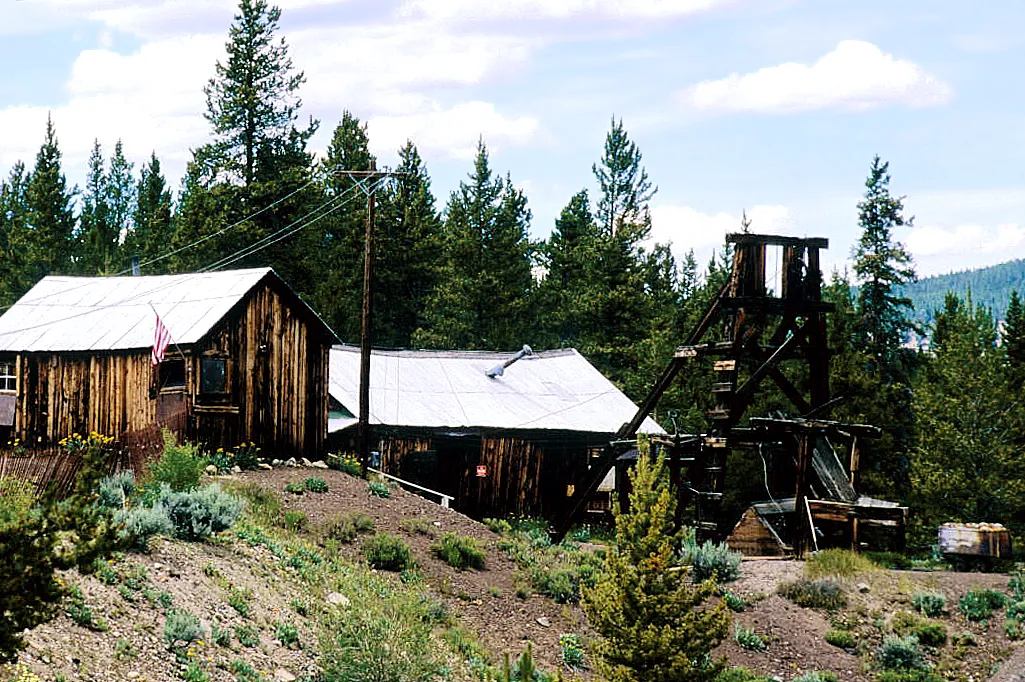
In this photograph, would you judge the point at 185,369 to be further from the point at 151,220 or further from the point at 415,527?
the point at 151,220

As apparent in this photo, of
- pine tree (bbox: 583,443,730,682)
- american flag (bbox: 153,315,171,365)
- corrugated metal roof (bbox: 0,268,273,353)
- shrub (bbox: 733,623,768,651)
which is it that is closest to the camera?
pine tree (bbox: 583,443,730,682)

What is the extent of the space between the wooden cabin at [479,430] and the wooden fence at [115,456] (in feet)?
23.2

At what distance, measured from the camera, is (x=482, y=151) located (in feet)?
214

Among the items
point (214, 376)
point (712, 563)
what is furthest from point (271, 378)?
point (712, 563)

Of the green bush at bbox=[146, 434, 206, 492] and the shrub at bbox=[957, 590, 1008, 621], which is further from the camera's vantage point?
the shrub at bbox=[957, 590, 1008, 621]

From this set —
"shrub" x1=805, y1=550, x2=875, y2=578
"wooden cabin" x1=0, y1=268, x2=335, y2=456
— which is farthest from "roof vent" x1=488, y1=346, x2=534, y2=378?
"shrub" x1=805, y1=550, x2=875, y2=578

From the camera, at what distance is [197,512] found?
21.8 metres

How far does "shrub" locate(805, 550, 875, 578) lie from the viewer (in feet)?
88.4

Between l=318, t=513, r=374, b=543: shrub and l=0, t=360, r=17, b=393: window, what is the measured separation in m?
12.2

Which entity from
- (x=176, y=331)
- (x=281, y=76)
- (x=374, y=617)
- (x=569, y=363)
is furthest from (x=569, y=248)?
(x=374, y=617)

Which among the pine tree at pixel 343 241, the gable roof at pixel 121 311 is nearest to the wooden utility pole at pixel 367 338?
the gable roof at pixel 121 311

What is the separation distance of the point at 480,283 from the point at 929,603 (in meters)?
38.0

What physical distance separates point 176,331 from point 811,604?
17.2m

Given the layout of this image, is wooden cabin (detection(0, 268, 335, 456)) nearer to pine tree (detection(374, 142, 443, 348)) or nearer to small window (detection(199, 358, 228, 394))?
small window (detection(199, 358, 228, 394))
